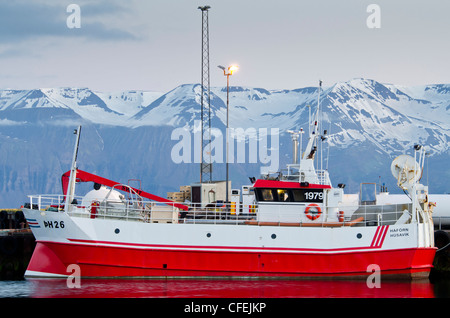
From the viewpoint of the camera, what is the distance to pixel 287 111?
→ 17275 cm

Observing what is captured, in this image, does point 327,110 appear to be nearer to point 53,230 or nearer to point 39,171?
point 39,171

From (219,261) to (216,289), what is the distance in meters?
2.50

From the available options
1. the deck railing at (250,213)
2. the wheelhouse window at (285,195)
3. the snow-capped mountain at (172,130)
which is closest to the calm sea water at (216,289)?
the deck railing at (250,213)

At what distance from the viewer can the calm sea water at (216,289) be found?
26062 millimetres

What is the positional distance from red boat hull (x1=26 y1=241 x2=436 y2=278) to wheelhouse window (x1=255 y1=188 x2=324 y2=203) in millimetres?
2400

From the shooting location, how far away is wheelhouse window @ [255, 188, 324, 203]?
1219 inches

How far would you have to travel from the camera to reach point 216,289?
27.3 m

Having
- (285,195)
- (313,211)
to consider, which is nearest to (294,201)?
(285,195)

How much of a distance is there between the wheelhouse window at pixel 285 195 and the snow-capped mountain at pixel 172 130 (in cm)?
13010

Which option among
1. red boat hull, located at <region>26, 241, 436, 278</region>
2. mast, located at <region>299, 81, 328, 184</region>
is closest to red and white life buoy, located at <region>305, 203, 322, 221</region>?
mast, located at <region>299, 81, 328, 184</region>

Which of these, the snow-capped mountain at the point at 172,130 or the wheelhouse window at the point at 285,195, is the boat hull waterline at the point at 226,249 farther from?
the snow-capped mountain at the point at 172,130

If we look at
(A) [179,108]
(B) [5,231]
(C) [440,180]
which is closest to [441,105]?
(C) [440,180]

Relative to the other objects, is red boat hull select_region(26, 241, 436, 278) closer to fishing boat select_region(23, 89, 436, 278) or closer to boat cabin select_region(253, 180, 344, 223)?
fishing boat select_region(23, 89, 436, 278)
